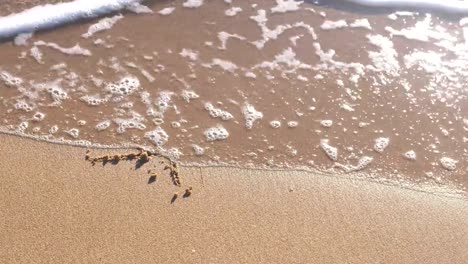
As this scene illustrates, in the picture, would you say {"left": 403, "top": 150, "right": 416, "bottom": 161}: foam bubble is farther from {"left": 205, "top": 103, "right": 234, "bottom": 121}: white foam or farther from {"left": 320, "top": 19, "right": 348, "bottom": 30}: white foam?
{"left": 320, "top": 19, "right": 348, "bottom": 30}: white foam

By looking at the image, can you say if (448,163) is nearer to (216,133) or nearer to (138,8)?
(216,133)

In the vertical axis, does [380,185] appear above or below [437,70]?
below

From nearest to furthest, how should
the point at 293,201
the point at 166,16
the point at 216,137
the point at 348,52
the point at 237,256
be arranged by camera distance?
the point at 237,256, the point at 293,201, the point at 216,137, the point at 348,52, the point at 166,16

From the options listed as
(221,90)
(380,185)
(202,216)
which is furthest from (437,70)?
(202,216)

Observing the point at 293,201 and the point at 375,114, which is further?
the point at 375,114

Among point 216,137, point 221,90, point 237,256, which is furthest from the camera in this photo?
point 221,90

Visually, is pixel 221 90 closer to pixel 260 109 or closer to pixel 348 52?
pixel 260 109

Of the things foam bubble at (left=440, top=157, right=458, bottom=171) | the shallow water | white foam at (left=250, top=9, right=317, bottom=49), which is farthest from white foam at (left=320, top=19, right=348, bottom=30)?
foam bubble at (left=440, top=157, right=458, bottom=171)
